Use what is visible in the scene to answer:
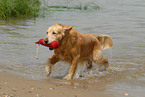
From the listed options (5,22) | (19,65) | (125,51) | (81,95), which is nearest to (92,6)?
(5,22)

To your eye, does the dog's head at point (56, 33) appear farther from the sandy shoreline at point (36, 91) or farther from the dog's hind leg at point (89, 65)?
the dog's hind leg at point (89, 65)

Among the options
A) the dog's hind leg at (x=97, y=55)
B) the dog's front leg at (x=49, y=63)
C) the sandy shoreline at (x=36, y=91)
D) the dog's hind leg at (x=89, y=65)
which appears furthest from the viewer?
the dog's hind leg at (x=89, y=65)

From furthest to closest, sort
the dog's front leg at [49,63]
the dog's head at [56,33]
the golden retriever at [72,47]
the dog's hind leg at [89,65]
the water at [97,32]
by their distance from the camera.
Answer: the dog's hind leg at [89,65] → the water at [97,32] → the dog's front leg at [49,63] → the golden retriever at [72,47] → the dog's head at [56,33]

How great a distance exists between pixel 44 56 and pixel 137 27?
18.1ft

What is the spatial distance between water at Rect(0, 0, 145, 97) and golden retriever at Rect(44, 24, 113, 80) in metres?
0.39

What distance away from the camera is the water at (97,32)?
6.40m

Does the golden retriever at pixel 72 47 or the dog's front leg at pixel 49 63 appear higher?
the golden retriever at pixel 72 47

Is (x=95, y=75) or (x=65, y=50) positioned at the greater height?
(x=65, y=50)

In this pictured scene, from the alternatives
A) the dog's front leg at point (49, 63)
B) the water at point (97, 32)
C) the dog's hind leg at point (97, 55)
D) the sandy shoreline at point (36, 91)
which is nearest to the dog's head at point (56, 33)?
the dog's front leg at point (49, 63)

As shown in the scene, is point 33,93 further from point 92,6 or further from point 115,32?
point 92,6

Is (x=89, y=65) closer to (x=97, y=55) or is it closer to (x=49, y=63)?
(x=97, y=55)

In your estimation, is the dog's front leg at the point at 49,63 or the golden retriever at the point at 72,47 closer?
the golden retriever at the point at 72,47

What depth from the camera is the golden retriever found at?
5689mm

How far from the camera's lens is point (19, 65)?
7.03 meters
